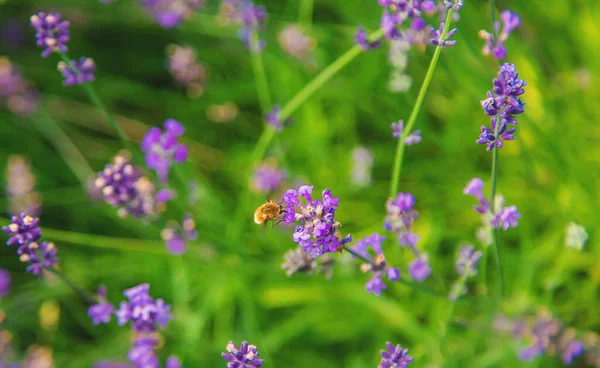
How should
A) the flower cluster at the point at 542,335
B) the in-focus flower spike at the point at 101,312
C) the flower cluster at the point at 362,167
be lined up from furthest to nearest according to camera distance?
the flower cluster at the point at 362,167 → the flower cluster at the point at 542,335 → the in-focus flower spike at the point at 101,312

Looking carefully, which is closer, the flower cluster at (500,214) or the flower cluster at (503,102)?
the flower cluster at (503,102)

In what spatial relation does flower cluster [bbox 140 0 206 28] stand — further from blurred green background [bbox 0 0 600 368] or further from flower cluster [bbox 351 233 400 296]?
flower cluster [bbox 351 233 400 296]

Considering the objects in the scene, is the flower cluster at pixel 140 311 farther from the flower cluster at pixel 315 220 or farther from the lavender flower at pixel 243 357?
the flower cluster at pixel 315 220

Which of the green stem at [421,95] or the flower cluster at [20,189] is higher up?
the flower cluster at [20,189]

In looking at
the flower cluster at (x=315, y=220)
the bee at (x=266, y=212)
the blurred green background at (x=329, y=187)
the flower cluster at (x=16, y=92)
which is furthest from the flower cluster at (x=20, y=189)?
the flower cluster at (x=315, y=220)

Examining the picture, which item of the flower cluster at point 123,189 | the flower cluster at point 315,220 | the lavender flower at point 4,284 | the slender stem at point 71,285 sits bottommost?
the flower cluster at point 315,220

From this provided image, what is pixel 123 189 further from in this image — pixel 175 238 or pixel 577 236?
pixel 577 236

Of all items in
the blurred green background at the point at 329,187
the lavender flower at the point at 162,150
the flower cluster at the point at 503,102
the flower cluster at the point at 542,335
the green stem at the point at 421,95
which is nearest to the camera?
the flower cluster at the point at 503,102

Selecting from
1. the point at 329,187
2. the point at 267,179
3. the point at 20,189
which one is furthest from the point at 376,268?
the point at 20,189
